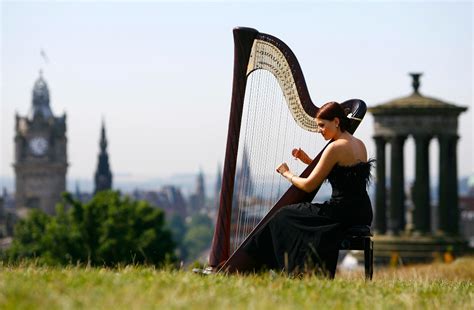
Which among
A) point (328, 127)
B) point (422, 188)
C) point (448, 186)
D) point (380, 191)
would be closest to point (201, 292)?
point (328, 127)

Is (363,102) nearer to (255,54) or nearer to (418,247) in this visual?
(255,54)

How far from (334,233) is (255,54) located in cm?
225

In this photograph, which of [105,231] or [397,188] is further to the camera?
[105,231]

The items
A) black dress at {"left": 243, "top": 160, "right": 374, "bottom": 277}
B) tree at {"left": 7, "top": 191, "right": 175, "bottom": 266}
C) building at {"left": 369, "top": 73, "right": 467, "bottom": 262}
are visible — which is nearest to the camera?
black dress at {"left": 243, "top": 160, "right": 374, "bottom": 277}

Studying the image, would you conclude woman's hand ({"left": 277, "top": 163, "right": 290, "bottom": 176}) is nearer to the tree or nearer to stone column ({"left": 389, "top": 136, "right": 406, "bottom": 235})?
stone column ({"left": 389, "top": 136, "right": 406, "bottom": 235})

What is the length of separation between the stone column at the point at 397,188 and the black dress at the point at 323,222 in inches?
1845

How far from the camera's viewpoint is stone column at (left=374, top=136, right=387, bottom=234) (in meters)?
59.5

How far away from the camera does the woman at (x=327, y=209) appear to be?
12.5 metres

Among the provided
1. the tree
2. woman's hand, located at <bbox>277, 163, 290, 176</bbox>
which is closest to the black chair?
woman's hand, located at <bbox>277, 163, 290, 176</bbox>

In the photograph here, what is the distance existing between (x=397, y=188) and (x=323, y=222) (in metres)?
48.6

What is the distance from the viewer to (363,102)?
13320mm

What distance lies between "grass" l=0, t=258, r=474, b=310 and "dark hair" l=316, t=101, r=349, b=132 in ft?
4.89

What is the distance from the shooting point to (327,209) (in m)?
12.5

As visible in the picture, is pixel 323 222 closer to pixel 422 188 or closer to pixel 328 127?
pixel 328 127
